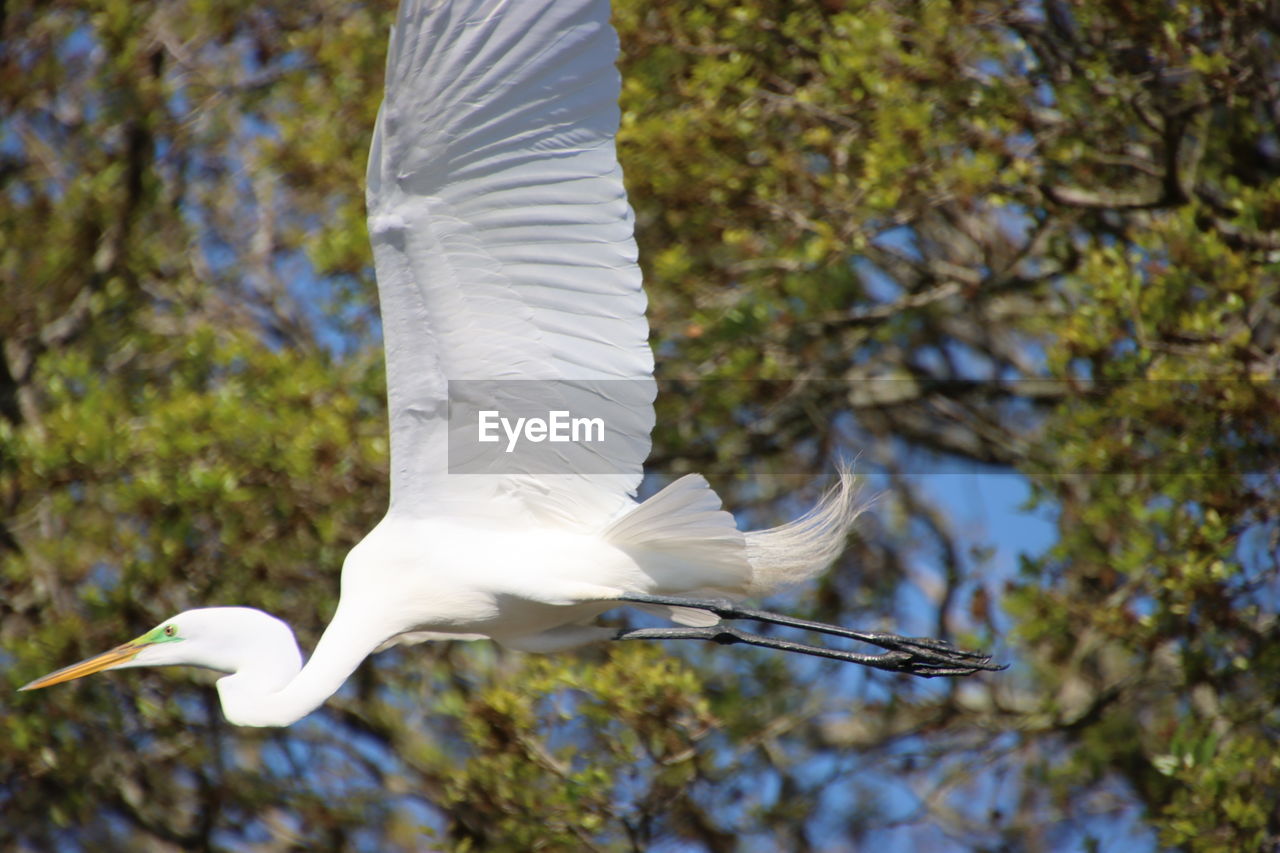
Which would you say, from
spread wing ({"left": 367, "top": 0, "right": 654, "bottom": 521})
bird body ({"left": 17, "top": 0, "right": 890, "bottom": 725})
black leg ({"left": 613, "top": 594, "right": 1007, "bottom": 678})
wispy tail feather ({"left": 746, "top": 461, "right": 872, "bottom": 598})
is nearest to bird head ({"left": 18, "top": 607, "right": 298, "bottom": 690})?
bird body ({"left": 17, "top": 0, "right": 890, "bottom": 725})

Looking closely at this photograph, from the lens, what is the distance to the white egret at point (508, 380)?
12.1ft

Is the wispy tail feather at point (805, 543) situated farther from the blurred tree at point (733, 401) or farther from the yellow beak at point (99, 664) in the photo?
the yellow beak at point (99, 664)

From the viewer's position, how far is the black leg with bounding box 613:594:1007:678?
14.5ft

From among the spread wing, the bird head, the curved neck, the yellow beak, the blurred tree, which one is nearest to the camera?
the spread wing

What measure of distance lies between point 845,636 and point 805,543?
0.32 m

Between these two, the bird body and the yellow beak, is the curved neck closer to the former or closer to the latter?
the bird body

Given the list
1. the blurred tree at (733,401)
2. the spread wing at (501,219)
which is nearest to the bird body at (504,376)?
the spread wing at (501,219)

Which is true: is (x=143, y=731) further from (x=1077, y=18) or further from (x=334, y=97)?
(x=1077, y=18)

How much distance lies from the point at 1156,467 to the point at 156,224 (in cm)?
460

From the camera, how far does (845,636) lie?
14.7 ft

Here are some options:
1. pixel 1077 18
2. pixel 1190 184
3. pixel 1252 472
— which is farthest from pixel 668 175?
pixel 1252 472

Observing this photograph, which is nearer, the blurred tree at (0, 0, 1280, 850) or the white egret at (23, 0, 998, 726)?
the white egret at (23, 0, 998, 726)

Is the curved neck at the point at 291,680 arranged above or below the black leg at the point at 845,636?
above

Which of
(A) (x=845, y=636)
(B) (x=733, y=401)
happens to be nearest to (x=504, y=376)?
(A) (x=845, y=636)
